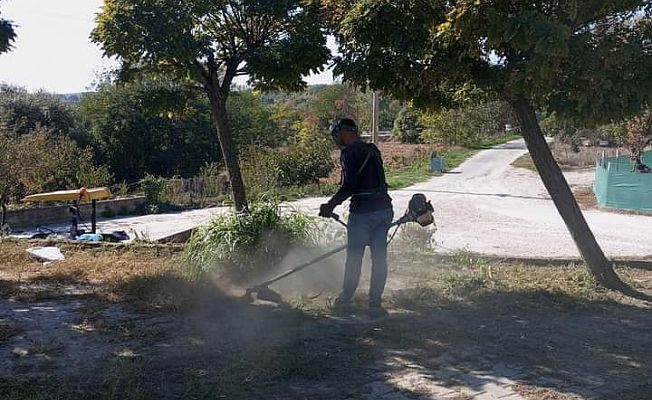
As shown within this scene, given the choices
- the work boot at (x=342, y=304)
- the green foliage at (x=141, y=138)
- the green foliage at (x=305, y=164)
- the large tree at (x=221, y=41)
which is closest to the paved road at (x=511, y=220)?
the green foliage at (x=305, y=164)

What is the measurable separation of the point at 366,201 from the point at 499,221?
41.1 ft

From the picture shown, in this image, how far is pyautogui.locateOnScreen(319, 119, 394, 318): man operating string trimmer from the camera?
6.16 metres

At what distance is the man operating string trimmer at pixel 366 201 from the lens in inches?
243

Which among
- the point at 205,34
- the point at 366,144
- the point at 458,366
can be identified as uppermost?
the point at 205,34

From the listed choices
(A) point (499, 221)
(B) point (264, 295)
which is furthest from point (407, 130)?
(B) point (264, 295)

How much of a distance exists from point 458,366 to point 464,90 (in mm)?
3577

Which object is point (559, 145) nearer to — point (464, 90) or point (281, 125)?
point (281, 125)

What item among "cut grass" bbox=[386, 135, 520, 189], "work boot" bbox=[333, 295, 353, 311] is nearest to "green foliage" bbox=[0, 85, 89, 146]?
"cut grass" bbox=[386, 135, 520, 189]

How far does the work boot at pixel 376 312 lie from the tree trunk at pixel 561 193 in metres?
2.29

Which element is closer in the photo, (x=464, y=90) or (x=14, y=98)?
(x=464, y=90)

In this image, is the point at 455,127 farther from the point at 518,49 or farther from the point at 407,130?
the point at 518,49

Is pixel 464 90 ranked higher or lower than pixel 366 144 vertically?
higher

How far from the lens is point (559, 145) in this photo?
41594 millimetres

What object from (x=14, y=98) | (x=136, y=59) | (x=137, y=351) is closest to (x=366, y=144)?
(x=137, y=351)
